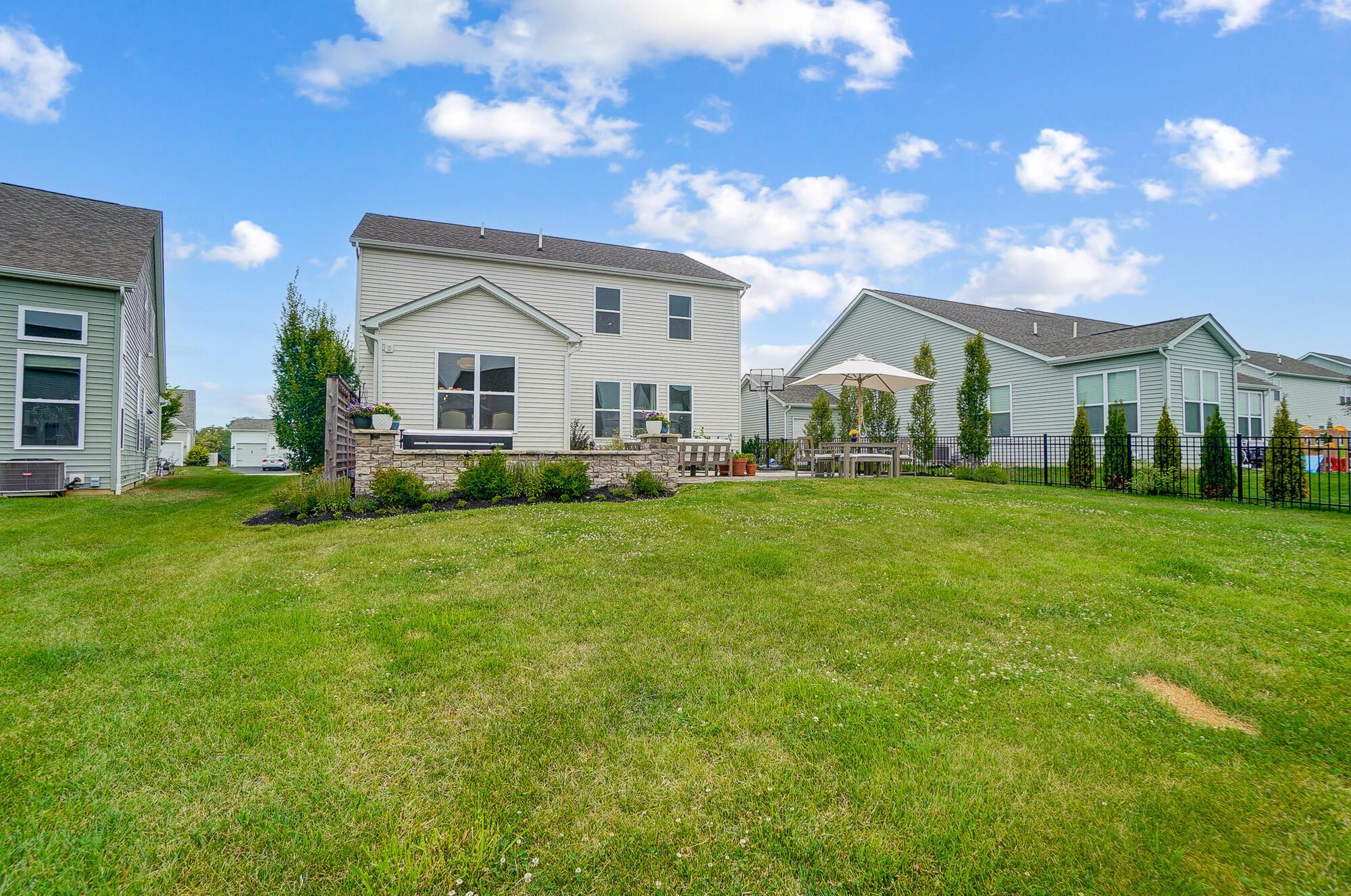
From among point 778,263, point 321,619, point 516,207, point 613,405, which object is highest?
point 516,207

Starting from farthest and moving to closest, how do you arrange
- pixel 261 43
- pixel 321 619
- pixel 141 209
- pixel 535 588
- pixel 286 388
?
pixel 141 209 → pixel 286 388 → pixel 261 43 → pixel 535 588 → pixel 321 619

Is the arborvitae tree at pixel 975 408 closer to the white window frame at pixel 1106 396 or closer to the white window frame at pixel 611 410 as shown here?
the white window frame at pixel 1106 396

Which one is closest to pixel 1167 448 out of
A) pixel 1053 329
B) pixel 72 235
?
pixel 1053 329

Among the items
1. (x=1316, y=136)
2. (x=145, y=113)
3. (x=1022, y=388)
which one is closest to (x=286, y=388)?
(x=145, y=113)

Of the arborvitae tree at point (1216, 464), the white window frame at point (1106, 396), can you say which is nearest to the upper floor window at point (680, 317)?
the white window frame at point (1106, 396)

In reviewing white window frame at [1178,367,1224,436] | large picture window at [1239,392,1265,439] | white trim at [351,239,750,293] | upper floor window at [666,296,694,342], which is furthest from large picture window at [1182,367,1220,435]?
upper floor window at [666,296,694,342]

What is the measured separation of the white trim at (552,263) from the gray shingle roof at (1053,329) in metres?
9.66

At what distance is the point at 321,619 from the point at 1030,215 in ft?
66.9

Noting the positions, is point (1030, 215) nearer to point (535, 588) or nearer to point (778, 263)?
point (778, 263)

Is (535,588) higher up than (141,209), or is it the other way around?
(141,209)

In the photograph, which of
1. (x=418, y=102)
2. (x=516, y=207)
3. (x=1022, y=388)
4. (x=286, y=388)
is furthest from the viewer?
(x=1022, y=388)

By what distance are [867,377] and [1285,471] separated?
826cm

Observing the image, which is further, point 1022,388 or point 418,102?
point 1022,388

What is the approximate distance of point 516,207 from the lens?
1919 centimetres
